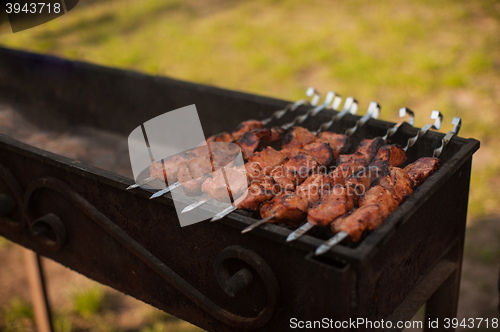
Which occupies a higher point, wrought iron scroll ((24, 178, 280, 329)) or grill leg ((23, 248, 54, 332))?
wrought iron scroll ((24, 178, 280, 329))

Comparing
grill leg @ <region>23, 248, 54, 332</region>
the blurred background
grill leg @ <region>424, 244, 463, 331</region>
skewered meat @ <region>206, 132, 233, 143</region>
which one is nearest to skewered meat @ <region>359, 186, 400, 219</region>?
grill leg @ <region>424, 244, 463, 331</region>

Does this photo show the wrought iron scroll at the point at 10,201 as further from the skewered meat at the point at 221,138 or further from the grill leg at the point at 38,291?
the skewered meat at the point at 221,138

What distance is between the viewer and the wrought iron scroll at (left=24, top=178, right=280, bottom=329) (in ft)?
5.09

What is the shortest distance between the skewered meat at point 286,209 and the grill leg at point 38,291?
2.06 metres

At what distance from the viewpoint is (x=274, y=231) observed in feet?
4.79

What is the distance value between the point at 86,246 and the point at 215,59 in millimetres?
5327

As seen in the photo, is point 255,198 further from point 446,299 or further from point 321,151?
point 446,299

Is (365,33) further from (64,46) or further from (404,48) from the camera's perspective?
(64,46)

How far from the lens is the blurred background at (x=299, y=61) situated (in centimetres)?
342

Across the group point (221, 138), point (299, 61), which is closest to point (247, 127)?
point (221, 138)

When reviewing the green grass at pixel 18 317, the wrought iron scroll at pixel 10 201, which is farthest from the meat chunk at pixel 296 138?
the green grass at pixel 18 317

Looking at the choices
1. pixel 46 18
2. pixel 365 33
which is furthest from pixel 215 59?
pixel 46 18

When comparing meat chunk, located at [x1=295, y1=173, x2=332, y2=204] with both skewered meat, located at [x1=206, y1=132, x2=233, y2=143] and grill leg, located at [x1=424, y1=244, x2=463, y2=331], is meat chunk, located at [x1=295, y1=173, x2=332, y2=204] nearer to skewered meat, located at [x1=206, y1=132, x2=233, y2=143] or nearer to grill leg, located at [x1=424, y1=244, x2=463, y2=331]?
skewered meat, located at [x1=206, y1=132, x2=233, y2=143]

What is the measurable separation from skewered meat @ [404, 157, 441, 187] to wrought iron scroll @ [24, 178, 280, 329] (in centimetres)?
72
